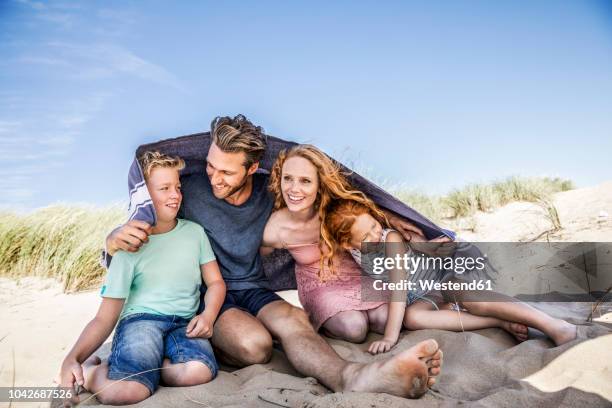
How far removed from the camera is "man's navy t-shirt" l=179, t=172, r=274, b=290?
343cm

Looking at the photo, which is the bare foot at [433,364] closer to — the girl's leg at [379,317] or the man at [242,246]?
the man at [242,246]

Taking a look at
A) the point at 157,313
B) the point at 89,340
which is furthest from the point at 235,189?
the point at 89,340

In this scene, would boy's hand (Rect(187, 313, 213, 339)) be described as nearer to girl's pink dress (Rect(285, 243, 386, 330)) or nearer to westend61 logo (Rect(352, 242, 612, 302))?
girl's pink dress (Rect(285, 243, 386, 330))

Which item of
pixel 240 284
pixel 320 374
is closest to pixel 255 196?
pixel 240 284

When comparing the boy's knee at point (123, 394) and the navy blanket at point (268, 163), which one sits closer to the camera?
the boy's knee at point (123, 394)

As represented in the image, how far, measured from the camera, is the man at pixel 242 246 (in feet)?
9.32

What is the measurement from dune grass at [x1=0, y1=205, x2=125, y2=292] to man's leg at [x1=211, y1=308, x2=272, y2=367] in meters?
3.02

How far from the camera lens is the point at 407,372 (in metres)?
2.26

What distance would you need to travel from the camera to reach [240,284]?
3.52 meters

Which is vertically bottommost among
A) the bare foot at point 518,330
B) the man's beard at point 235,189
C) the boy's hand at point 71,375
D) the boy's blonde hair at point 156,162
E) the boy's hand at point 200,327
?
the boy's hand at point 71,375

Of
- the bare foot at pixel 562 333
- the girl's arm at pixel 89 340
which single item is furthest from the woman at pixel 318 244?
the girl's arm at pixel 89 340

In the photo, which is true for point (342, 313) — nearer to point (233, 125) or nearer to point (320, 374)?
point (320, 374)

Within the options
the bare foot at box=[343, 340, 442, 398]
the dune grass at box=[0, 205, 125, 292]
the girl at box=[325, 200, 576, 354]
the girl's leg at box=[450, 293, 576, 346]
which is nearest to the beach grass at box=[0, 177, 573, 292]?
the dune grass at box=[0, 205, 125, 292]

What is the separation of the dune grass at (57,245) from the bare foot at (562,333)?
4582mm
